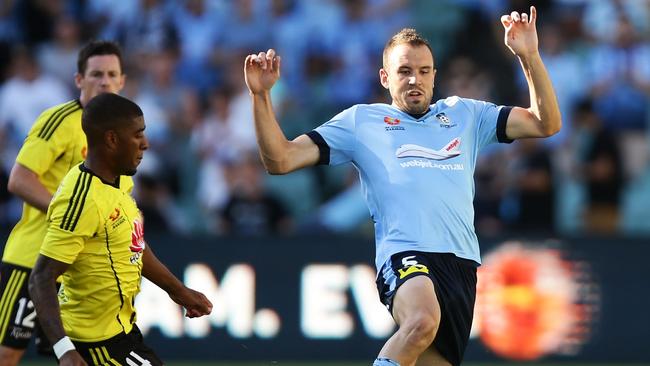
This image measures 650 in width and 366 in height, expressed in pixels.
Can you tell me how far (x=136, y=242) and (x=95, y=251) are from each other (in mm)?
267

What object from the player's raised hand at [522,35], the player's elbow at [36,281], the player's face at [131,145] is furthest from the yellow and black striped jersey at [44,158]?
the player's raised hand at [522,35]

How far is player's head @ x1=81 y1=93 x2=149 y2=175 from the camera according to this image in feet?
21.2

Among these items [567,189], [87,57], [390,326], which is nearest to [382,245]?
[87,57]

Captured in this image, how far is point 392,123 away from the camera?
7621 millimetres

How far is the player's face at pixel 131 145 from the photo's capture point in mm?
6492

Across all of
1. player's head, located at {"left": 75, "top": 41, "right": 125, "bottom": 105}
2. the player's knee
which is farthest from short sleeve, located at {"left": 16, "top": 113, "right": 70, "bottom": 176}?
the player's knee

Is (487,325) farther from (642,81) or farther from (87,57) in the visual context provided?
(87,57)

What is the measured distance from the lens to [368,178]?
759 cm

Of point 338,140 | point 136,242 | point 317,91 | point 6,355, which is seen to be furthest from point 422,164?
point 317,91

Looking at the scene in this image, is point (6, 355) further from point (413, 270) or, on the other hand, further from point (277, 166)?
point (413, 270)

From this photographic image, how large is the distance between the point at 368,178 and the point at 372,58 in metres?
7.77

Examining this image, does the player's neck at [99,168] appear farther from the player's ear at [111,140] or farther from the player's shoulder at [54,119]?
the player's shoulder at [54,119]

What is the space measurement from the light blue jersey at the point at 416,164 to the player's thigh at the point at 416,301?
27 centimetres

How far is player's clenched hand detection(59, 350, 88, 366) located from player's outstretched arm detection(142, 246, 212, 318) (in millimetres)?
1045
